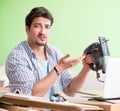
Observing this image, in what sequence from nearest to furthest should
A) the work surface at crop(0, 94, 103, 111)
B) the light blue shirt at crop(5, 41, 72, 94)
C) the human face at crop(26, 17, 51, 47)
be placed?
the work surface at crop(0, 94, 103, 111)
the light blue shirt at crop(5, 41, 72, 94)
the human face at crop(26, 17, 51, 47)

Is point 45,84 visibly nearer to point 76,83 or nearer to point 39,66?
point 39,66

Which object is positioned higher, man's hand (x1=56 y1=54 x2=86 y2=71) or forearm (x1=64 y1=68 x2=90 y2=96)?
man's hand (x1=56 y1=54 x2=86 y2=71)

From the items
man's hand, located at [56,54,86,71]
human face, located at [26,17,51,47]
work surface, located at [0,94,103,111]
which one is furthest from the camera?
human face, located at [26,17,51,47]

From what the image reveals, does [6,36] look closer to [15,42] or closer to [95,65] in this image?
[15,42]

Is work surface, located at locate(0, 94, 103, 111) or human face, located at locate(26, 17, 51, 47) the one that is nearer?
work surface, located at locate(0, 94, 103, 111)

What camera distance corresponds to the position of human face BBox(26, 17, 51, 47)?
1996 mm

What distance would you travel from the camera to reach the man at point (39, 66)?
1.82 metres

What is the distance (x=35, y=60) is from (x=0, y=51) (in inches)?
63.7

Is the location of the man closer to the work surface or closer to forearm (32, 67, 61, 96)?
forearm (32, 67, 61, 96)

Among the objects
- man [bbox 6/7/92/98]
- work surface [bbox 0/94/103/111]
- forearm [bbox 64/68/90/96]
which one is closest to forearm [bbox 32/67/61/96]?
man [bbox 6/7/92/98]

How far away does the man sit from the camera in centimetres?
182

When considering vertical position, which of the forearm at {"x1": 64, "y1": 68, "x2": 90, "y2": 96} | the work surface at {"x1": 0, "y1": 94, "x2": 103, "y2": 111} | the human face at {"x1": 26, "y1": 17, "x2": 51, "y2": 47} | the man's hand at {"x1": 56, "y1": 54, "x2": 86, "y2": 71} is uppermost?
the human face at {"x1": 26, "y1": 17, "x2": 51, "y2": 47}

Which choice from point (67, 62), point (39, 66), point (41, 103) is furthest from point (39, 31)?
point (41, 103)

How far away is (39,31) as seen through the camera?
6.58ft
